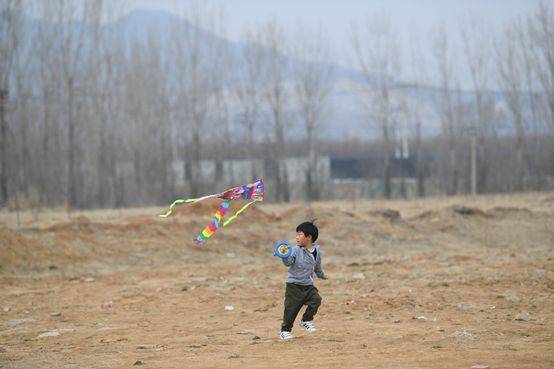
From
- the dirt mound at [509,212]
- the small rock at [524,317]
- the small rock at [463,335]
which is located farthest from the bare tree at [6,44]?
the small rock at [463,335]

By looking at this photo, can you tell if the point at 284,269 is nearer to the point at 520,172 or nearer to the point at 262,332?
the point at 262,332

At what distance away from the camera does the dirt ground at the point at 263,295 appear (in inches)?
330

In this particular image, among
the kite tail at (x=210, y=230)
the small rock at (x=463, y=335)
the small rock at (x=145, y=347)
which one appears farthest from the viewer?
the kite tail at (x=210, y=230)

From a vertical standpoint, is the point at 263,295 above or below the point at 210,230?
below

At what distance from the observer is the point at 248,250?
23.1m

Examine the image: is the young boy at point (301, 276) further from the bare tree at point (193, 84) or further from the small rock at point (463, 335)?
the bare tree at point (193, 84)

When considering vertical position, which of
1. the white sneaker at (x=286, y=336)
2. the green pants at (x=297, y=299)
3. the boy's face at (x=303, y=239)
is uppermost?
the boy's face at (x=303, y=239)

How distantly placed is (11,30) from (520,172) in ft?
99.3

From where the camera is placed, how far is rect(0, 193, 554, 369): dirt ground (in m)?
8.38

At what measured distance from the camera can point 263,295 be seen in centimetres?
1401

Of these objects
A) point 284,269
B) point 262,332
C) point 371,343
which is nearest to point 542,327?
point 371,343

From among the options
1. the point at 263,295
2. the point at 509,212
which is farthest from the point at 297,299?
the point at 509,212

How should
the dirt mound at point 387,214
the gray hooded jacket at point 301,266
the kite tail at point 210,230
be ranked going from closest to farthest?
the gray hooded jacket at point 301,266 < the kite tail at point 210,230 < the dirt mound at point 387,214

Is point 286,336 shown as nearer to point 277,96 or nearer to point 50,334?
point 50,334
